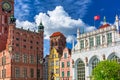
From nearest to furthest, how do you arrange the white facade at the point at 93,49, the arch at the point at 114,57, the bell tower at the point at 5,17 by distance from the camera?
the arch at the point at 114,57 < the white facade at the point at 93,49 < the bell tower at the point at 5,17

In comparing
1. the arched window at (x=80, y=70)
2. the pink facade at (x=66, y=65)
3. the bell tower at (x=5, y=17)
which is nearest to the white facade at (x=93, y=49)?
the arched window at (x=80, y=70)

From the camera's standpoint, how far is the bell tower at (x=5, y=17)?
88.3 metres

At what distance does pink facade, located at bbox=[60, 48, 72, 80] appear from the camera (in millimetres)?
78825

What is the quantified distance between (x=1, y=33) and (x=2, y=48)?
5.06 m

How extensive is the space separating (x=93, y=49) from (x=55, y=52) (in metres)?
20.4

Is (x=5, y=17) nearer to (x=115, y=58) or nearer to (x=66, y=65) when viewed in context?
(x=66, y=65)

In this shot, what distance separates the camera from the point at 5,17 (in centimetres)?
9200

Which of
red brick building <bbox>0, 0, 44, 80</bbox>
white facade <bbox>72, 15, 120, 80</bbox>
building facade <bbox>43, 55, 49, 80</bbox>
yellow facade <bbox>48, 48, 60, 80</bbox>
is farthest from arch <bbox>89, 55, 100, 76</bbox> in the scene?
building facade <bbox>43, 55, 49, 80</bbox>

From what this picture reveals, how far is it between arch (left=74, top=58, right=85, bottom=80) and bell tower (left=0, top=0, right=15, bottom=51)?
90.4ft

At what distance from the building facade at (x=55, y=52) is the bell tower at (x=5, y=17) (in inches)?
610

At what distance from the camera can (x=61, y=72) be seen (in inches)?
3214

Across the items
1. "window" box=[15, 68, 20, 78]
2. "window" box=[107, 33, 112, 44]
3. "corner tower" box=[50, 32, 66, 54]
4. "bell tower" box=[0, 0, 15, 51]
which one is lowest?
"window" box=[15, 68, 20, 78]

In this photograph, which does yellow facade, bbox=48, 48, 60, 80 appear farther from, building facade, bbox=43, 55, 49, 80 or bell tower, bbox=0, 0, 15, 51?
bell tower, bbox=0, 0, 15, 51

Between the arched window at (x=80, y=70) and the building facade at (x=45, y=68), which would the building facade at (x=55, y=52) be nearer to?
the building facade at (x=45, y=68)
